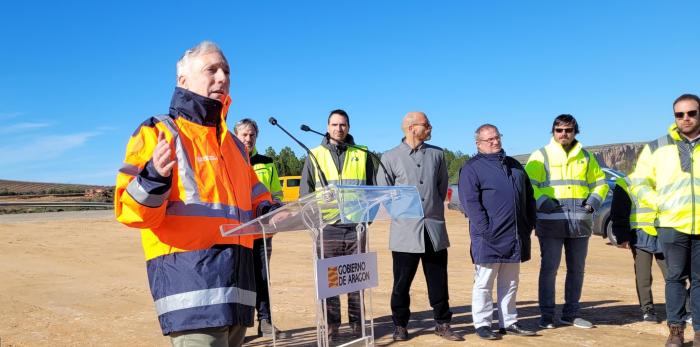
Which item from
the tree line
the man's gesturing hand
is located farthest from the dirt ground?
the tree line

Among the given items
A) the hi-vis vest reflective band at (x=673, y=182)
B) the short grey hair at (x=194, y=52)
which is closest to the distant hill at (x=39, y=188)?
the hi-vis vest reflective band at (x=673, y=182)

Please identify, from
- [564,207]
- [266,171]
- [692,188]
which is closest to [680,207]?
[692,188]

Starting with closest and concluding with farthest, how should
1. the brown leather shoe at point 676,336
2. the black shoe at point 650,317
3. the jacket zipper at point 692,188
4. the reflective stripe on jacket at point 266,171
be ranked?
1. the jacket zipper at point 692,188
2. the brown leather shoe at point 676,336
3. the black shoe at point 650,317
4. the reflective stripe on jacket at point 266,171

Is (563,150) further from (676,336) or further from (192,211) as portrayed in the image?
(192,211)

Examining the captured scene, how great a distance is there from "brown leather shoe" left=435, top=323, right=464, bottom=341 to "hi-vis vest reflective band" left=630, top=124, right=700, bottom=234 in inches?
83.7

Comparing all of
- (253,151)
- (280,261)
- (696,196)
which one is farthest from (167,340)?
(280,261)

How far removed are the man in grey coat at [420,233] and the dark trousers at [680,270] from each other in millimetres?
1933

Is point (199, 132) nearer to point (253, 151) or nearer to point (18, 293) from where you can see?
point (253, 151)

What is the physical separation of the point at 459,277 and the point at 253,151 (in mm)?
4854

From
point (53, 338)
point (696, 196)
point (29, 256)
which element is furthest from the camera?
point (29, 256)

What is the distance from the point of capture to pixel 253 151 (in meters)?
6.98

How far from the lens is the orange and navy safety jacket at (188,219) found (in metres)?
2.48

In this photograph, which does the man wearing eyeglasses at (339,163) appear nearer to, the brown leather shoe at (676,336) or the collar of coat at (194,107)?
the brown leather shoe at (676,336)

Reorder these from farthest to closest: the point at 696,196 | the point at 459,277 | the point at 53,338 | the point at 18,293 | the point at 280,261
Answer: the point at 280,261 < the point at 459,277 < the point at 18,293 < the point at 53,338 < the point at 696,196
